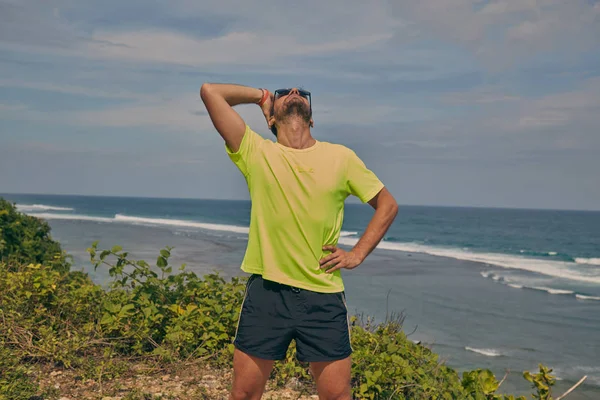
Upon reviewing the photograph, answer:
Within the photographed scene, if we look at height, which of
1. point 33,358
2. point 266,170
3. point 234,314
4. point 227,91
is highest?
point 227,91

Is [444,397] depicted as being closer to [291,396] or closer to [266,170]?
[291,396]

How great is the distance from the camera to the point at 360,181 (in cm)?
320

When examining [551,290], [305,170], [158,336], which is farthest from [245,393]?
[551,290]

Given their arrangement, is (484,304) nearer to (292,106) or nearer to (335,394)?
(335,394)

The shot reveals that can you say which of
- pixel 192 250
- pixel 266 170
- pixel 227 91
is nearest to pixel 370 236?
pixel 266 170

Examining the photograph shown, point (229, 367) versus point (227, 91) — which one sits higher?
point (227, 91)

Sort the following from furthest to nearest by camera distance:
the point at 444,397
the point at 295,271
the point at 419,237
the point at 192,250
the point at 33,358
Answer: the point at 419,237
the point at 192,250
the point at 33,358
the point at 444,397
the point at 295,271

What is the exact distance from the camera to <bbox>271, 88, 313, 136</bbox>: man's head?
10.6 ft

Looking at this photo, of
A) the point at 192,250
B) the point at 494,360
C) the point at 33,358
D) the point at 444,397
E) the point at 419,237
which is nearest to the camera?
the point at 444,397

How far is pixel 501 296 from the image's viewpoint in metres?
21.5

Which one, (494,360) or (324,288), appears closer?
(324,288)

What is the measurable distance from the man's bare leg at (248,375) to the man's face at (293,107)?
4.42 ft

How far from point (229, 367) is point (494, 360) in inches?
338

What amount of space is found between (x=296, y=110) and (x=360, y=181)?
21.0 inches
